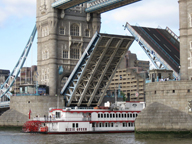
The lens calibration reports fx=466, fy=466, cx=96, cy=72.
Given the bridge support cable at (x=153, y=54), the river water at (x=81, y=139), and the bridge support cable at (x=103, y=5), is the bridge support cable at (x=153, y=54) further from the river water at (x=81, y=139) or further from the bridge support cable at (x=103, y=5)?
the river water at (x=81, y=139)

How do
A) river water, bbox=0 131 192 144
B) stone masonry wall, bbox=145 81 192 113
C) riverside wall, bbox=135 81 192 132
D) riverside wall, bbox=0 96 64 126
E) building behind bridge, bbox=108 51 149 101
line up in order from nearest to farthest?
river water, bbox=0 131 192 144 < riverside wall, bbox=135 81 192 132 < stone masonry wall, bbox=145 81 192 113 < riverside wall, bbox=0 96 64 126 < building behind bridge, bbox=108 51 149 101

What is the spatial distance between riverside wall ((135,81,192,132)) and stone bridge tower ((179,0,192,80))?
3.34 meters

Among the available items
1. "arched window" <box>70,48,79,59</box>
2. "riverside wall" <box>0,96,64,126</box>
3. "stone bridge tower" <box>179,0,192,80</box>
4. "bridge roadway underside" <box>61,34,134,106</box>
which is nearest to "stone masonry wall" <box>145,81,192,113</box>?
"stone bridge tower" <box>179,0,192,80</box>

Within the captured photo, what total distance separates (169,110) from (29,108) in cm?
2893

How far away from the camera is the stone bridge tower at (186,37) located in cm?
4950

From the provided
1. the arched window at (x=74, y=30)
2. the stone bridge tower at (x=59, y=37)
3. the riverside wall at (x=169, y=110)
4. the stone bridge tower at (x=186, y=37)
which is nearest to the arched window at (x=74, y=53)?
the stone bridge tower at (x=59, y=37)

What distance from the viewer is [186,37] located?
49875mm

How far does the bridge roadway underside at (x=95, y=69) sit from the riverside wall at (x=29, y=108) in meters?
2.03

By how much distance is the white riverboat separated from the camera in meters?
55.8

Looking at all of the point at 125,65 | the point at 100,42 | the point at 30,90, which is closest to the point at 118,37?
the point at 100,42

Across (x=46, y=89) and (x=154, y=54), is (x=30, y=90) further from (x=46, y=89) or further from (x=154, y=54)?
(x=154, y=54)

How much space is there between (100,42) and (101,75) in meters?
7.28

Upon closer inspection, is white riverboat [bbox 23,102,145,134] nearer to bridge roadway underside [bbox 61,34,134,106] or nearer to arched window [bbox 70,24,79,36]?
bridge roadway underside [bbox 61,34,134,106]

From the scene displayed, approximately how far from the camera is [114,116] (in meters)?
58.5
